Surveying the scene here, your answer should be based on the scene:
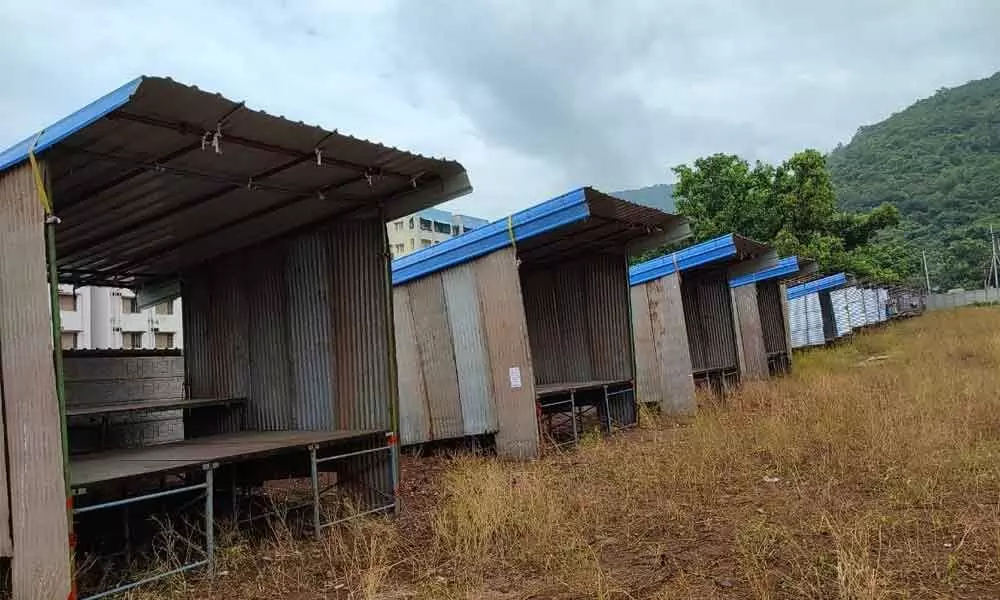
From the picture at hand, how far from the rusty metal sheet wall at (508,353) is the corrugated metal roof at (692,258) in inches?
160

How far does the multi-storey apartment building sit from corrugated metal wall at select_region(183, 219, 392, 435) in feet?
154

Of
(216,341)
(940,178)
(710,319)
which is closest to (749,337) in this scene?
(710,319)

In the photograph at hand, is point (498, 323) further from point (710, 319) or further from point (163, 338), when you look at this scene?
point (163, 338)

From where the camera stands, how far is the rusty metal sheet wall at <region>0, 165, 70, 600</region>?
436cm

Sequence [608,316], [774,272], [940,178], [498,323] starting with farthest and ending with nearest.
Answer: [940,178] → [774,272] → [608,316] → [498,323]

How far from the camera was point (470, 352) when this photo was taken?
10148 millimetres

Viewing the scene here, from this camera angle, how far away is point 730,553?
4574 millimetres

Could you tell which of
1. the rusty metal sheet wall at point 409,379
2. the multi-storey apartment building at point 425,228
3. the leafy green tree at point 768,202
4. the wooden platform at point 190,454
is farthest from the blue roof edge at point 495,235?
the multi-storey apartment building at point 425,228

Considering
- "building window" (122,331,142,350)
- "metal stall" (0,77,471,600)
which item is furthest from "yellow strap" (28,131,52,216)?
"building window" (122,331,142,350)

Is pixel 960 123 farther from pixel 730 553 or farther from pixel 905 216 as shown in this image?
pixel 730 553

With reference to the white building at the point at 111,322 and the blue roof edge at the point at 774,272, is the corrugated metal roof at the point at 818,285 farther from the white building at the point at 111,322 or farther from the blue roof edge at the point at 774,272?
the white building at the point at 111,322

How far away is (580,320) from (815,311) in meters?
17.8

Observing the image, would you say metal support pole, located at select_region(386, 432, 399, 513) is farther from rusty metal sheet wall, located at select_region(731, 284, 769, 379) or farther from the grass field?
rusty metal sheet wall, located at select_region(731, 284, 769, 379)

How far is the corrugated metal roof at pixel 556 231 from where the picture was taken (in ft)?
31.3
